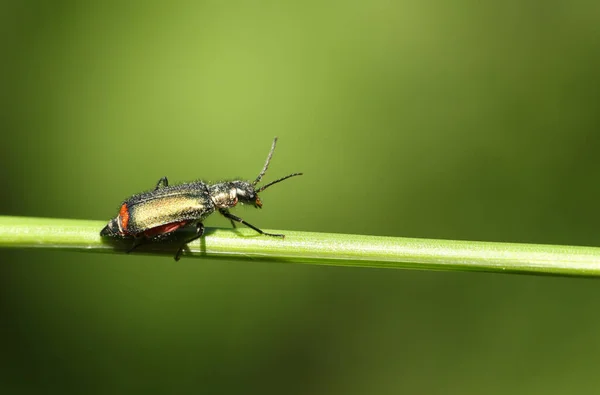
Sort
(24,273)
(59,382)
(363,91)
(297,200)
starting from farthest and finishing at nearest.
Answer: (363,91) → (297,200) → (24,273) → (59,382)

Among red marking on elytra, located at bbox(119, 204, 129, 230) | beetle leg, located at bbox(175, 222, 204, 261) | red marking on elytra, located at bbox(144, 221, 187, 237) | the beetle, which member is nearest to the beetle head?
the beetle

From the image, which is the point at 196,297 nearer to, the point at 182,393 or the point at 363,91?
the point at 182,393

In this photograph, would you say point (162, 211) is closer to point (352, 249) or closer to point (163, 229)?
point (163, 229)

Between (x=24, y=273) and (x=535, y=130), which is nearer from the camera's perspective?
(x=24, y=273)

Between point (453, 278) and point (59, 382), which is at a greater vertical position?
point (453, 278)

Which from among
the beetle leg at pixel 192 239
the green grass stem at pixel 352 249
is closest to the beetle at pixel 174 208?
the beetle leg at pixel 192 239

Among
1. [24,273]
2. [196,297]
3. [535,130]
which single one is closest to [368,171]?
[535,130]

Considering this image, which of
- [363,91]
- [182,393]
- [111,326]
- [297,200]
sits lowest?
[182,393]

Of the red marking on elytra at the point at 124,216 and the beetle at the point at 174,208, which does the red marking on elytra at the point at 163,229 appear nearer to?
the beetle at the point at 174,208

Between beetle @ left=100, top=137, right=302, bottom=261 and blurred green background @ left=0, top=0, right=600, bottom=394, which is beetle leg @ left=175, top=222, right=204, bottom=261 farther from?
blurred green background @ left=0, top=0, right=600, bottom=394
